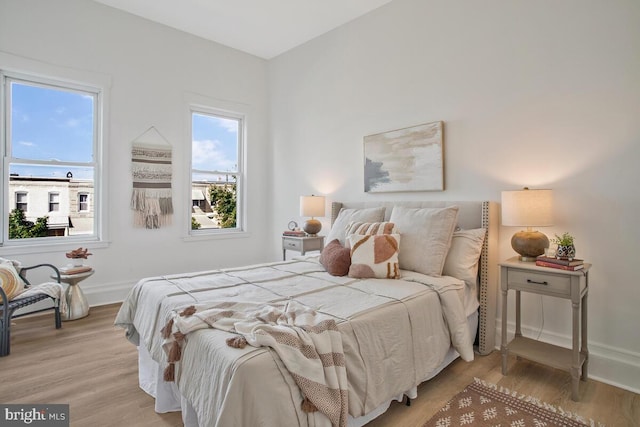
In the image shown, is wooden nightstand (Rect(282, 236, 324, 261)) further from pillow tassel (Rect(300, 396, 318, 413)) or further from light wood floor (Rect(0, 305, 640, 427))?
pillow tassel (Rect(300, 396, 318, 413))

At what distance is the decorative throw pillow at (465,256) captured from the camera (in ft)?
7.92

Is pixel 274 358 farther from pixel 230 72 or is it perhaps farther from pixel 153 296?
pixel 230 72

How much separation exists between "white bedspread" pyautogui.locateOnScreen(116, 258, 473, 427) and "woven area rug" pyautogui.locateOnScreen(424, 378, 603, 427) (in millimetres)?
220

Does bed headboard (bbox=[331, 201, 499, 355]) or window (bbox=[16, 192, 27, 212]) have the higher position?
window (bbox=[16, 192, 27, 212])

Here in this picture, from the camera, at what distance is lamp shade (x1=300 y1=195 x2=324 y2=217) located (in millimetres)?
3936

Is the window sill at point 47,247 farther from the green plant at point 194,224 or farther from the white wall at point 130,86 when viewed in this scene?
the green plant at point 194,224

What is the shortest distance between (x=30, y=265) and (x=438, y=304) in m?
3.79

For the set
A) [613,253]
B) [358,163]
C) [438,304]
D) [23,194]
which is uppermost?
[358,163]

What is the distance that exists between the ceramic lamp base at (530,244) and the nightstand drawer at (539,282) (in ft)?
0.61

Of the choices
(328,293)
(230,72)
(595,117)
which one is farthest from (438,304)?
(230,72)

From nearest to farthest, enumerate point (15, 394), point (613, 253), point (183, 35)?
point (15, 394) < point (613, 253) < point (183, 35)

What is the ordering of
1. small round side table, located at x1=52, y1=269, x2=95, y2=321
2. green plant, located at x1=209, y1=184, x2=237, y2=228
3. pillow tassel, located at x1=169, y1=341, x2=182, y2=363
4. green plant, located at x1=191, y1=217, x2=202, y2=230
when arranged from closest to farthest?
pillow tassel, located at x1=169, y1=341, x2=182, y2=363 → small round side table, located at x1=52, y1=269, x2=95, y2=321 → green plant, located at x1=191, y1=217, x2=202, y2=230 → green plant, located at x1=209, y1=184, x2=237, y2=228

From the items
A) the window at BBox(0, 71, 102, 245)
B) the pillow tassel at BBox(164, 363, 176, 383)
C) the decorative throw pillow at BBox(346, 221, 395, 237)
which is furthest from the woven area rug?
the window at BBox(0, 71, 102, 245)

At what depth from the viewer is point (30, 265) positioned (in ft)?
10.7
